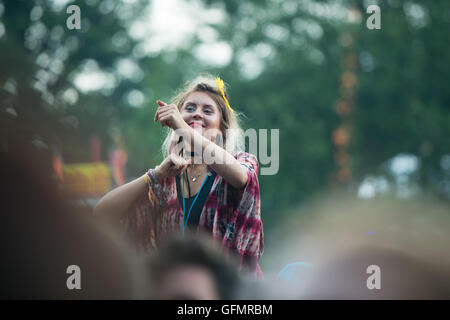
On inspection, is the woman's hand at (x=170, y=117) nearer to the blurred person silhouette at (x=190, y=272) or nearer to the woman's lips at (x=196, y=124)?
the woman's lips at (x=196, y=124)

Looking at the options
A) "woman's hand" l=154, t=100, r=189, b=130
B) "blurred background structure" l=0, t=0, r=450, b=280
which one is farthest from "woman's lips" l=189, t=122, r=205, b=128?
"blurred background structure" l=0, t=0, r=450, b=280

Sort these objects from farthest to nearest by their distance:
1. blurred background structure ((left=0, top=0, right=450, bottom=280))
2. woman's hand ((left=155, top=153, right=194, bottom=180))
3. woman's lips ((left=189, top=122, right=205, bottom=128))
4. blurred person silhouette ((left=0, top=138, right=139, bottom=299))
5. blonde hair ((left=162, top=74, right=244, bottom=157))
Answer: blurred background structure ((left=0, top=0, right=450, bottom=280)), blonde hair ((left=162, top=74, right=244, bottom=157)), woman's lips ((left=189, top=122, right=205, bottom=128)), woman's hand ((left=155, top=153, right=194, bottom=180)), blurred person silhouette ((left=0, top=138, right=139, bottom=299))

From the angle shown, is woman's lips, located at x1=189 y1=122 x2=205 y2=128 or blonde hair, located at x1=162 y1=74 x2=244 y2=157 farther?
blonde hair, located at x1=162 y1=74 x2=244 y2=157

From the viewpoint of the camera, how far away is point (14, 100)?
0.63 m

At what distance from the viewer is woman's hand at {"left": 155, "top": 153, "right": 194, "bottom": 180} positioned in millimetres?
1436

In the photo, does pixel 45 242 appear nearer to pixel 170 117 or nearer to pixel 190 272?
pixel 190 272

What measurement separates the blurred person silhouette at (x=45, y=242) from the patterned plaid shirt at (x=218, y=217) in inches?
27.7

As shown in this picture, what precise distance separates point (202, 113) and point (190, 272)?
934mm

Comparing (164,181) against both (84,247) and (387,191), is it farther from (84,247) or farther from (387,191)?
(387,191)

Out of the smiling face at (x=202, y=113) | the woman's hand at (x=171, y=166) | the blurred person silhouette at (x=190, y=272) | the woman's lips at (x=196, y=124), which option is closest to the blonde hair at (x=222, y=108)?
the smiling face at (x=202, y=113)

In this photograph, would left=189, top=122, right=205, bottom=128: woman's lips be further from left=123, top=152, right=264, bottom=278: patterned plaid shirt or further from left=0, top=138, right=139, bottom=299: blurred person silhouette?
left=0, top=138, right=139, bottom=299: blurred person silhouette

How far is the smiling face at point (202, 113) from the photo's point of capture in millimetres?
1596

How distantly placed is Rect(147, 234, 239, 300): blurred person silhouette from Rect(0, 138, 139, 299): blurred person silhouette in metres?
0.03

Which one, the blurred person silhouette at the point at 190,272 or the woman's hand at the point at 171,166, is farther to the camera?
the woman's hand at the point at 171,166
